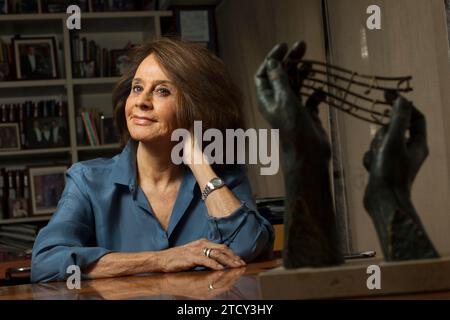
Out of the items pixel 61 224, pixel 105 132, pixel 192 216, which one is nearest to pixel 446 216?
pixel 192 216

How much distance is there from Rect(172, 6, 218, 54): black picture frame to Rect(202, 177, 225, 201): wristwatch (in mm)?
3184

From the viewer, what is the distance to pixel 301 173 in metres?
0.88

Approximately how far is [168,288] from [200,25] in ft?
13.2

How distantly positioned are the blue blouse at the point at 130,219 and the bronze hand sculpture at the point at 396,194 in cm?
90

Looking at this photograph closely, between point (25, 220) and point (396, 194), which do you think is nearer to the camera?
point (396, 194)

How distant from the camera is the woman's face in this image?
72.7 inches

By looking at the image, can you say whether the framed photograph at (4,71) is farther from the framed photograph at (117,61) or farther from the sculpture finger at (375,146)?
the sculpture finger at (375,146)

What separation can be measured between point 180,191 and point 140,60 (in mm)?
389

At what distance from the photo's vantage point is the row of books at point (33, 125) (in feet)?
14.9

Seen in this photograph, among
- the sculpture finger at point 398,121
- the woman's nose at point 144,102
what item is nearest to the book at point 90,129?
the woman's nose at point 144,102

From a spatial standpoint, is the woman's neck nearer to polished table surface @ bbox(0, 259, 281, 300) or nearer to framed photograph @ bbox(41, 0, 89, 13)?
polished table surface @ bbox(0, 259, 281, 300)

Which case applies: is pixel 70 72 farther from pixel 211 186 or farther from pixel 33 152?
pixel 211 186

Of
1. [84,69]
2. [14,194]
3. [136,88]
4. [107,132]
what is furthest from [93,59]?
[136,88]

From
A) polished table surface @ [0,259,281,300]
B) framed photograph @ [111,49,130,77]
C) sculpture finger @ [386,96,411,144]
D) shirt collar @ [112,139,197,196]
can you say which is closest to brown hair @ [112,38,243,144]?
shirt collar @ [112,139,197,196]
